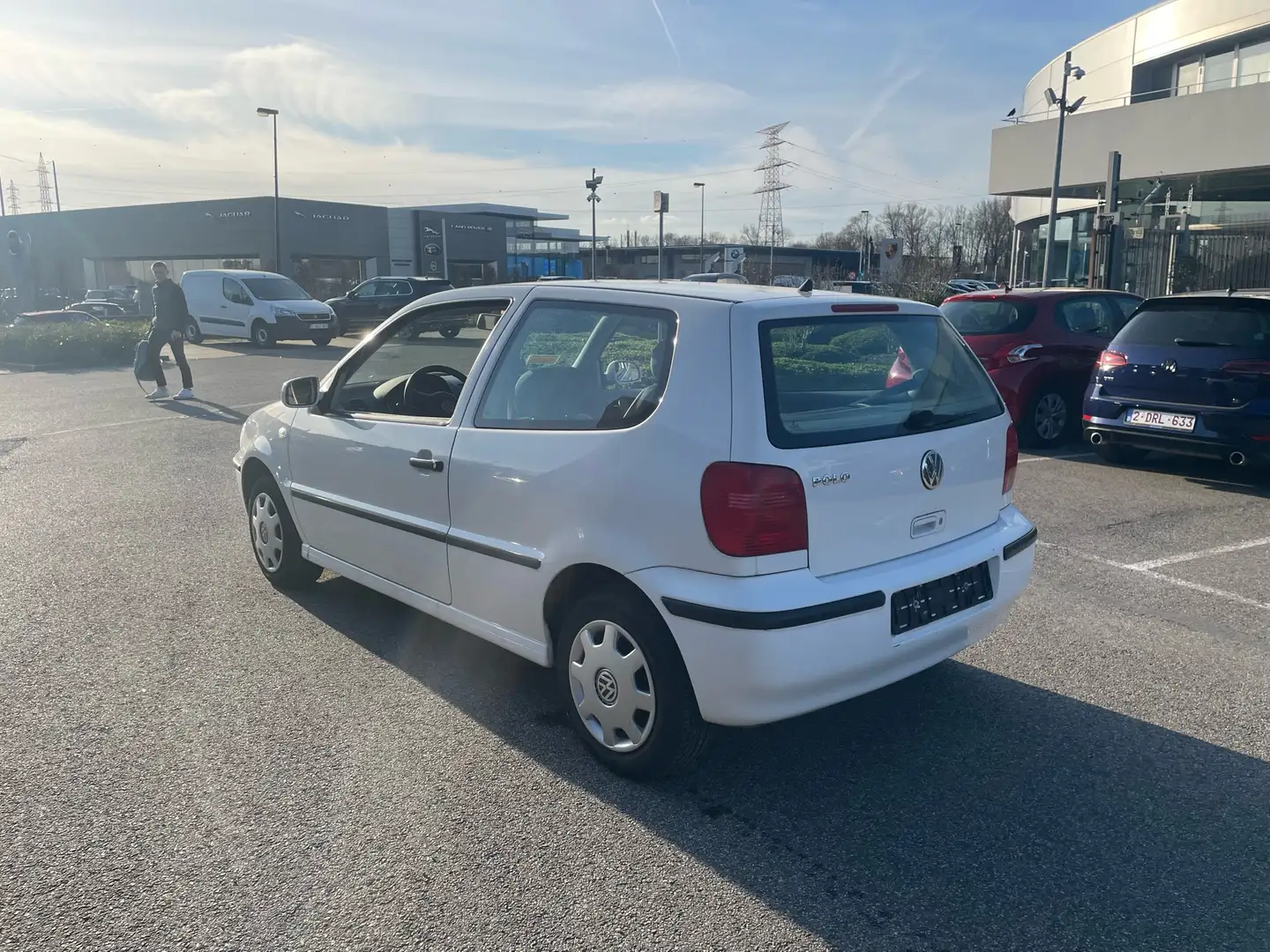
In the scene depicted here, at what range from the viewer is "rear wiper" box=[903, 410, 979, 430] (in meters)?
3.59

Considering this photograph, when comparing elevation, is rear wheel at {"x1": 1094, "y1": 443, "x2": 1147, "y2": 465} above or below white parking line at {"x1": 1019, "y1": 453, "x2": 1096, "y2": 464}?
above

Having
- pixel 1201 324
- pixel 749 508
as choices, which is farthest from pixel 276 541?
pixel 1201 324

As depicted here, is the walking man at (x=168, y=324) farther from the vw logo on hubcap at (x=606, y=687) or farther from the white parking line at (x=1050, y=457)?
the vw logo on hubcap at (x=606, y=687)

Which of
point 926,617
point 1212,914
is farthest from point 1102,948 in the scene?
point 926,617

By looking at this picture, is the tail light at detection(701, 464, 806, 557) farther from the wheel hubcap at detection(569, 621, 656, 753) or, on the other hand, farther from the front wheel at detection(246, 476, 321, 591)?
the front wheel at detection(246, 476, 321, 591)

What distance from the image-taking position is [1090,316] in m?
10.3

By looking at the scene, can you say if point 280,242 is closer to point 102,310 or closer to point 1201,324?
point 102,310

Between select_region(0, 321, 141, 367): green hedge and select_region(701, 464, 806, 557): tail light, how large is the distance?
21598mm

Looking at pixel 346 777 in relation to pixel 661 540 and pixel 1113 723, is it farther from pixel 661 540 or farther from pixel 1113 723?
pixel 1113 723

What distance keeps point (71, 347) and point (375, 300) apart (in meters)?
10.5

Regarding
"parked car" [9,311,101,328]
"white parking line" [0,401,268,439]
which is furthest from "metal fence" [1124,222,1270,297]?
"parked car" [9,311,101,328]

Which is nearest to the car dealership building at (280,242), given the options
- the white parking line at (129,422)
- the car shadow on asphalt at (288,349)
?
the car shadow on asphalt at (288,349)

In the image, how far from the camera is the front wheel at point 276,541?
5352mm

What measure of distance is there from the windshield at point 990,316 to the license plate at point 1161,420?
72.9 inches
